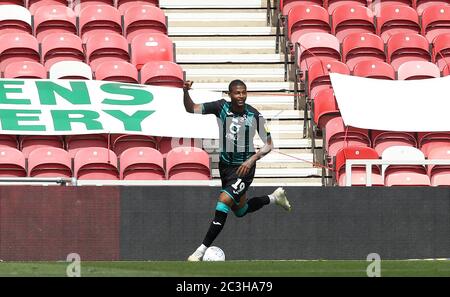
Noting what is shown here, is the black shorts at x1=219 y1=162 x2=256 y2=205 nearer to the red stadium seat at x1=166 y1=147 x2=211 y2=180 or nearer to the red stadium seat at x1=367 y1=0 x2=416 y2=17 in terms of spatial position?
the red stadium seat at x1=166 y1=147 x2=211 y2=180

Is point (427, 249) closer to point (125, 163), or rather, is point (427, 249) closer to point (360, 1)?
point (125, 163)

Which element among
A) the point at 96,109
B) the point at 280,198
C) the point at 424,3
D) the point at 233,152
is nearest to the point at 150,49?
the point at 96,109

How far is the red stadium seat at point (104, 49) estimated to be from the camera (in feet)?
69.2

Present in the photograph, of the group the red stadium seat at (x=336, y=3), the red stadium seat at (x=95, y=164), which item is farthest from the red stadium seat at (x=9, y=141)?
the red stadium seat at (x=336, y=3)

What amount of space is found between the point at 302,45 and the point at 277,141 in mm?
1971

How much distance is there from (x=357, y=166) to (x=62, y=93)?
407 cm

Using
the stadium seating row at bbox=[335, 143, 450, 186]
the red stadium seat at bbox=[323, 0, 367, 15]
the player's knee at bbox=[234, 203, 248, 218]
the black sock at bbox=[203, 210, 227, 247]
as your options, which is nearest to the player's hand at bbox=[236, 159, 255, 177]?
the black sock at bbox=[203, 210, 227, 247]

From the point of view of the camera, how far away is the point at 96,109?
64.1 ft

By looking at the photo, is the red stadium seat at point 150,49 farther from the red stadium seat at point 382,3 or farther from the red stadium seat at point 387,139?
the red stadium seat at point 382,3

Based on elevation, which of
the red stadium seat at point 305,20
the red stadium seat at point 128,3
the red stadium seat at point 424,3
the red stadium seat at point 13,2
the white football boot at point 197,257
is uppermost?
the red stadium seat at point 424,3

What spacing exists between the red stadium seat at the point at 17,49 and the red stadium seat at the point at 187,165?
303cm

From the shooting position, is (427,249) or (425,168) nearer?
(427,249)

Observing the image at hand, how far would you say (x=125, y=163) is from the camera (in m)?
19.0
